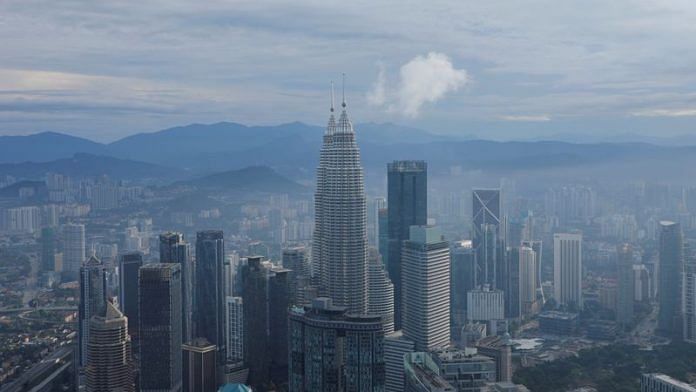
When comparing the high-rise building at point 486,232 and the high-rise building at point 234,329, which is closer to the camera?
the high-rise building at point 234,329

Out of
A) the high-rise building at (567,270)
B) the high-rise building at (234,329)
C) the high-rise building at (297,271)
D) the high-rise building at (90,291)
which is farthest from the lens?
the high-rise building at (567,270)

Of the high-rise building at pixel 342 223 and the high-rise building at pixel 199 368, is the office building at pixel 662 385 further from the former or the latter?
the high-rise building at pixel 199 368

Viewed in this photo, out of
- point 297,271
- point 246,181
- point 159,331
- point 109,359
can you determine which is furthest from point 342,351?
point 246,181

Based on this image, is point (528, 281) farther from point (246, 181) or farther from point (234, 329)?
point (234, 329)

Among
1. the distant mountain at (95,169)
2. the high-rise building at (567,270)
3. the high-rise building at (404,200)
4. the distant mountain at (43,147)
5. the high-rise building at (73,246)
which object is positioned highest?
the distant mountain at (43,147)

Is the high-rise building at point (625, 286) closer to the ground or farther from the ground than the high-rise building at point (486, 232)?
closer to the ground

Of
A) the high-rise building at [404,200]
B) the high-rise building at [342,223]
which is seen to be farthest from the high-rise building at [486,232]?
the high-rise building at [342,223]

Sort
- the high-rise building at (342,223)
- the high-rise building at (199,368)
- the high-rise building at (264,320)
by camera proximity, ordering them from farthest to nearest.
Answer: the high-rise building at (342,223) → the high-rise building at (264,320) → the high-rise building at (199,368)
